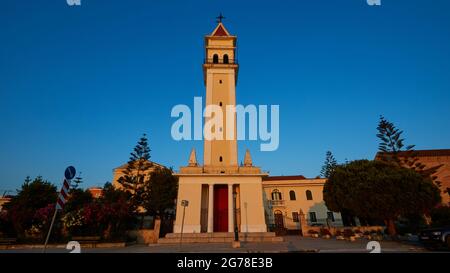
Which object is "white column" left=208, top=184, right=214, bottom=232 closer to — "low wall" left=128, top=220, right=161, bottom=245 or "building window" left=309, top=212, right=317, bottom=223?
"low wall" left=128, top=220, right=161, bottom=245

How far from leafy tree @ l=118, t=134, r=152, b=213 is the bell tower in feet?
40.7

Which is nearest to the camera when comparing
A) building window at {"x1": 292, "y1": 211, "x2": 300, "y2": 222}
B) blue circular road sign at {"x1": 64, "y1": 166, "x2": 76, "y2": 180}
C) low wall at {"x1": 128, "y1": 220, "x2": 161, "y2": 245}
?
blue circular road sign at {"x1": 64, "y1": 166, "x2": 76, "y2": 180}

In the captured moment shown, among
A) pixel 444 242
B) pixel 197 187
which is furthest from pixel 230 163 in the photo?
pixel 444 242

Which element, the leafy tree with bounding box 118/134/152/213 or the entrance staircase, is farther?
the leafy tree with bounding box 118/134/152/213

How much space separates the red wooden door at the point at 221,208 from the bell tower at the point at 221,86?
6.66 ft

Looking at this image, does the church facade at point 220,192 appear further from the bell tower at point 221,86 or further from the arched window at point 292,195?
the arched window at point 292,195

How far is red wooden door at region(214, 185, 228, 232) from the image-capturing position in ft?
71.8

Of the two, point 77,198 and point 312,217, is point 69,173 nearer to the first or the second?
point 77,198

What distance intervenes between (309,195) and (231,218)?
61.0ft

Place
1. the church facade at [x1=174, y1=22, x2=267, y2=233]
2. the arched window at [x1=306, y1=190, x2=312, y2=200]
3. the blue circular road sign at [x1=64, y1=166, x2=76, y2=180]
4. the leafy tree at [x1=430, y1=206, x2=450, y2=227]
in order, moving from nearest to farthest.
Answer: the blue circular road sign at [x1=64, y1=166, x2=76, y2=180]
the church facade at [x1=174, y1=22, x2=267, y2=233]
the leafy tree at [x1=430, y1=206, x2=450, y2=227]
the arched window at [x1=306, y1=190, x2=312, y2=200]

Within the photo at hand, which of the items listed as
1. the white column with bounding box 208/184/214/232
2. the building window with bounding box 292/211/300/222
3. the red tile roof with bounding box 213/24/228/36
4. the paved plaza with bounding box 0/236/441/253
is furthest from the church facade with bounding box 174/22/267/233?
the building window with bounding box 292/211/300/222

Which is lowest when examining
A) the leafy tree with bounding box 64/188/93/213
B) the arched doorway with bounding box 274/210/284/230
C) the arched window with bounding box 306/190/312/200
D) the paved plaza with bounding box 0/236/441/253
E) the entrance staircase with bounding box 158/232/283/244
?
the paved plaza with bounding box 0/236/441/253

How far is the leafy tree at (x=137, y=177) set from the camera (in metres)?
A: 30.0
